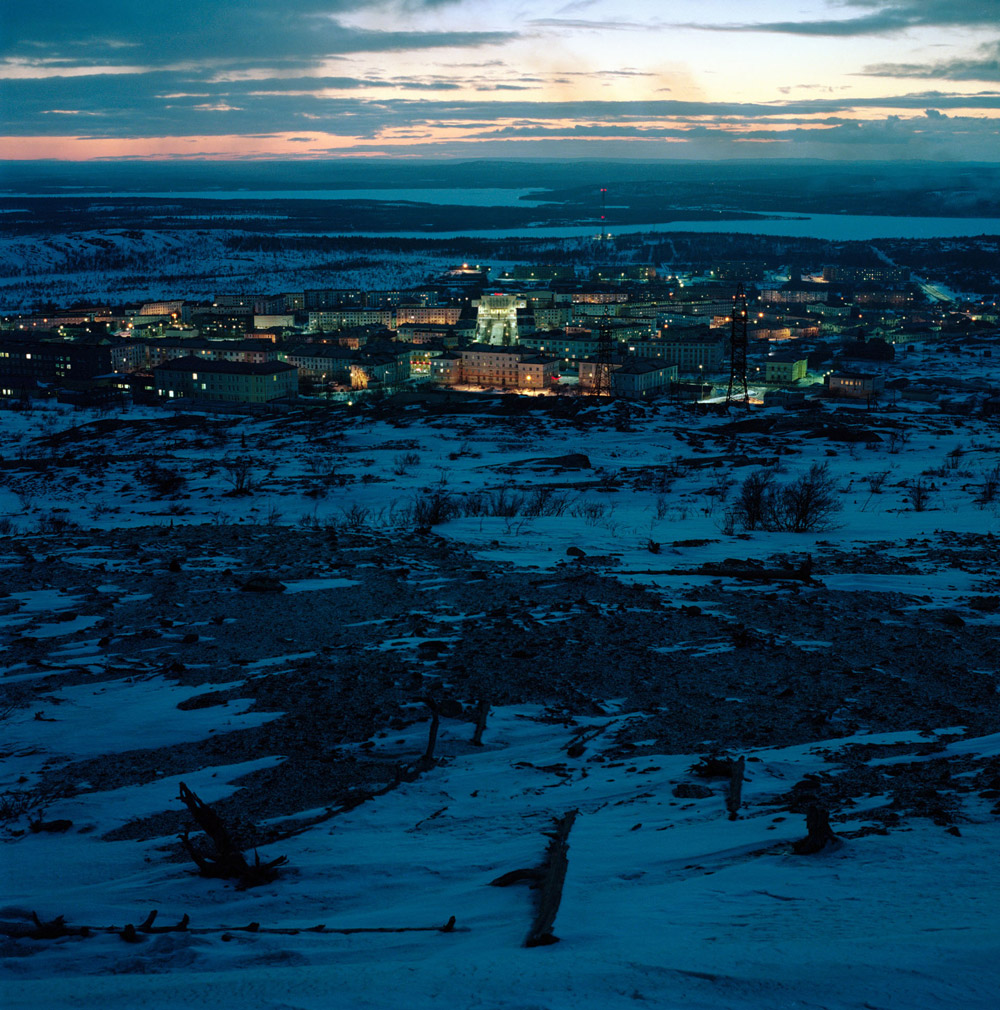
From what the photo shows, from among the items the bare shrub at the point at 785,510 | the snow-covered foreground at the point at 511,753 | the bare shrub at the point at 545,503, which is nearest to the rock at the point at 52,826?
the snow-covered foreground at the point at 511,753

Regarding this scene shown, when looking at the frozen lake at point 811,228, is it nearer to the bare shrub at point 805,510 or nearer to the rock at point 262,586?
the bare shrub at point 805,510

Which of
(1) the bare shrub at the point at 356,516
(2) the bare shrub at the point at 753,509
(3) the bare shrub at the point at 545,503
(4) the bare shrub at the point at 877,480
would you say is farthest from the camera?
(4) the bare shrub at the point at 877,480

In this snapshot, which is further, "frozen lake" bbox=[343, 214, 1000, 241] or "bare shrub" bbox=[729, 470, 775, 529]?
"frozen lake" bbox=[343, 214, 1000, 241]

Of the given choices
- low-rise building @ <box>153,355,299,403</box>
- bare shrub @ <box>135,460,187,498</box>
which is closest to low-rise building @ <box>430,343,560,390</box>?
low-rise building @ <box>153,355,299,403</box>

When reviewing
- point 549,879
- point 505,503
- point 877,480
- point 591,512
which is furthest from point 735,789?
point 877,480

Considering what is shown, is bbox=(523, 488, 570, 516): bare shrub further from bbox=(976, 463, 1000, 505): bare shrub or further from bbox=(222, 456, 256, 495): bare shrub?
bbox=(976, 463, 1000, 505): bare shrub

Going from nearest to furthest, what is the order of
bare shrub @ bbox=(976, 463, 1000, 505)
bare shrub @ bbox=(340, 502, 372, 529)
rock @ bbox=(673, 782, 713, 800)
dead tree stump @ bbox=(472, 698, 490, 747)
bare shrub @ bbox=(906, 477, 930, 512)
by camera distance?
rock @ bbox=(673, 782, 713, 800) < dead tree stump @ bbox=(472, 698, 490, 747) < bare shrub @ bbox=(340, 502, 372, 529) < bare shrub @ bbox=(906, 477, 930, 512) < bare shrub @ bbox=(976, 463, 1000, 505)

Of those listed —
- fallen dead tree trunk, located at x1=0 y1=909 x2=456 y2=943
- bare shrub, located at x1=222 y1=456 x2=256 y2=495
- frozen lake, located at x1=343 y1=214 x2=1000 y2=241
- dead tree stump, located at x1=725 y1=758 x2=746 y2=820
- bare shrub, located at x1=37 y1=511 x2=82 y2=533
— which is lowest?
bare shrub, located at x1=37 y1=511 x2=82 y2=533
